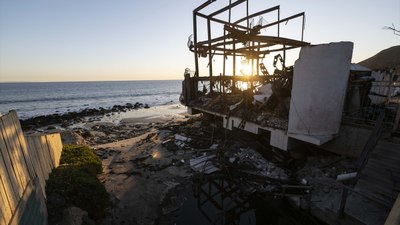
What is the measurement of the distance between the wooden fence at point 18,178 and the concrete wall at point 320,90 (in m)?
10.0

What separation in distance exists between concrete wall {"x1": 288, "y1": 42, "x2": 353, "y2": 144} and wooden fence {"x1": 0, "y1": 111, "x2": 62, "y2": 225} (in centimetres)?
1000

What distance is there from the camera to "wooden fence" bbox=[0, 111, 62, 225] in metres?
3.58

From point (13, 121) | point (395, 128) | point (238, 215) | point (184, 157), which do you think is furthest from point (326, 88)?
point (13, 121)

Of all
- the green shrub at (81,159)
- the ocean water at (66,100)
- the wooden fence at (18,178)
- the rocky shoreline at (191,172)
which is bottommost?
the ocean water at (66,100)

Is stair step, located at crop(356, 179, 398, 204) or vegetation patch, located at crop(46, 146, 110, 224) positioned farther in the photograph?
stair step, located at crop(356, 179, 398, 204)

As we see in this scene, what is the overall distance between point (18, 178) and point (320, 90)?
35.0 ft

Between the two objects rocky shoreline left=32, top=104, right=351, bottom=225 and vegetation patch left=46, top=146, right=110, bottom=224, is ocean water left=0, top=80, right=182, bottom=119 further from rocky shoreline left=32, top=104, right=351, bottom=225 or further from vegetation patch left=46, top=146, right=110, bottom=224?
vegetation patch left=46, top=146, right=110, bottom=224

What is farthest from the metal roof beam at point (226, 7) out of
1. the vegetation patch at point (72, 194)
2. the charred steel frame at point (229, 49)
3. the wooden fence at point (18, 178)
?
the wooden fence at point (18, 178)

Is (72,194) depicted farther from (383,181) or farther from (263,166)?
(383,181)

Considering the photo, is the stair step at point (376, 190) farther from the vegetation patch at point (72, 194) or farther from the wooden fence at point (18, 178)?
the wooden fence at point (18, 178)

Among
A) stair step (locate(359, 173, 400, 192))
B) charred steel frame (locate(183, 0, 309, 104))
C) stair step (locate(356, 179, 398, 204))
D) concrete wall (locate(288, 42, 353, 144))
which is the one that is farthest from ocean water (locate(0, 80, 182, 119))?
stair step (locate(359, 173, 400, 192))

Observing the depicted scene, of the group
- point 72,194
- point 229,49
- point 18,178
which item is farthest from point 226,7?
point 18,178

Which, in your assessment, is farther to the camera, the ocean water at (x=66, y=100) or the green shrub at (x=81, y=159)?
the ocean water at (x=66, y=100)

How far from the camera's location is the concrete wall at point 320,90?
8.64 m
